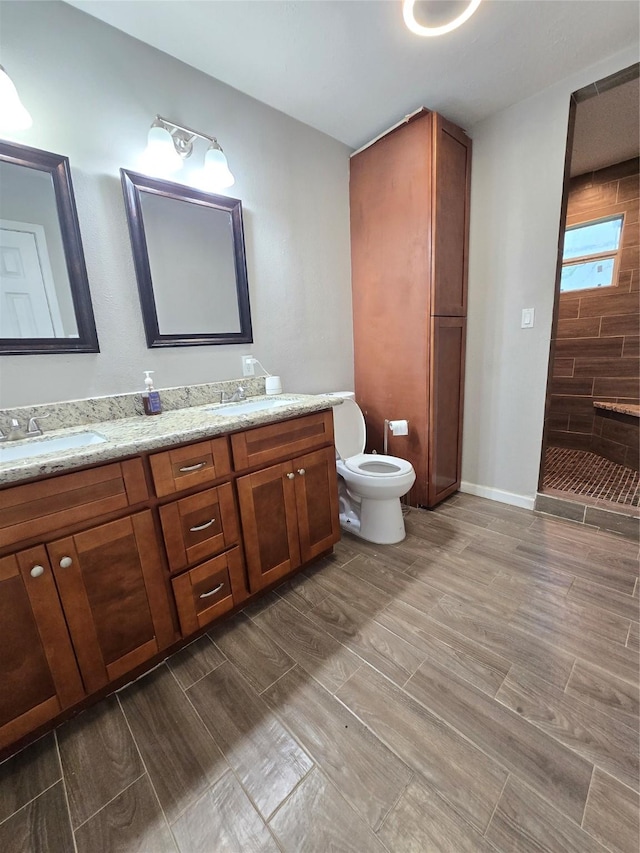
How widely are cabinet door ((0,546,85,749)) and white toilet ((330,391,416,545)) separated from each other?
136 centimetres

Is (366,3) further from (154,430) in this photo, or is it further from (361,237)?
(154,430)

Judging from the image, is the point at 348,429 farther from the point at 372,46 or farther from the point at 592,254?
the point at 592,254

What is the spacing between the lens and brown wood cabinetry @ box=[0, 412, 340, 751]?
3.09ft

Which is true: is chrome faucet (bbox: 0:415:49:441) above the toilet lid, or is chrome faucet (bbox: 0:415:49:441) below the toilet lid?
above

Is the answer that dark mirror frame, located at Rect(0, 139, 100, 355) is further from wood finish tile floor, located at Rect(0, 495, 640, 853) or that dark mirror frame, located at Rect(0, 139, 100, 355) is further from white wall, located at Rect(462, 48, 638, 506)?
white wall, located at Rect(462, 48, 638, 506)

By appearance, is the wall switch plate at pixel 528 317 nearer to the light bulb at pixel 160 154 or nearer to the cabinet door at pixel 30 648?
the light bulb at pixel 160 154

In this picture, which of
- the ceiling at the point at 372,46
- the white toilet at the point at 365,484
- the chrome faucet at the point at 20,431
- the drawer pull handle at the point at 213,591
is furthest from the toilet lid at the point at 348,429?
the ceiling at the point at 372,46

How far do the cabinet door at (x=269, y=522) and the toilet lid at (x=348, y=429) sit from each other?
643 mm

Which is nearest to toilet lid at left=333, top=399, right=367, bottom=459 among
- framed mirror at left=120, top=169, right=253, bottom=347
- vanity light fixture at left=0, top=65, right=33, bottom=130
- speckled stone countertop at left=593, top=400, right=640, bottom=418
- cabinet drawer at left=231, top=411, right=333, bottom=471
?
cabinet drawer at left=231, top=411, right=333, bottom=471

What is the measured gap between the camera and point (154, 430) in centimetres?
124

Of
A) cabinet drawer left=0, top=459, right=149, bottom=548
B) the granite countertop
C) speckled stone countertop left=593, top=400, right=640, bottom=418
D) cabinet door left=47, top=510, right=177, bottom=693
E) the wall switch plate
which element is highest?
the wall switch plate

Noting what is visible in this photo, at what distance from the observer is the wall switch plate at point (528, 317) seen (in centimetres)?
206

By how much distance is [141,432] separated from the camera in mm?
1226

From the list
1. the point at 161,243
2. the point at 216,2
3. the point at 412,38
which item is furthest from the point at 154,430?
the point at 412,38
